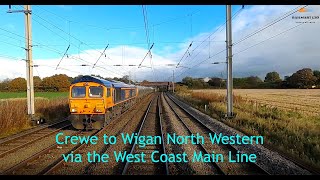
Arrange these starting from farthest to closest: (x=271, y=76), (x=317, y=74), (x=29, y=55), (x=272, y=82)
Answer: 1. (x=271, y=76)
2. (x=272, y=82)
3. (x=317, y=74)
4. (x=29, y=55)

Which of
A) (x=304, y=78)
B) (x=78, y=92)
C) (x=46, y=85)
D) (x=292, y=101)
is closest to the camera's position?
(x=78, y=92)

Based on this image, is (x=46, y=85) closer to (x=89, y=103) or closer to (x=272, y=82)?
(x=89, y=103)

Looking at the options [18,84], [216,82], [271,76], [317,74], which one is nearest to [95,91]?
[18,84]

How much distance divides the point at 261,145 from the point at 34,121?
44.7ft

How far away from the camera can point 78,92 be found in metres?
15.5

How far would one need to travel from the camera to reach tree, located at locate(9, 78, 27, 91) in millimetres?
56500

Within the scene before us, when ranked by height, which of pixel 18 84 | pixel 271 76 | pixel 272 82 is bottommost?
pixel 18 84

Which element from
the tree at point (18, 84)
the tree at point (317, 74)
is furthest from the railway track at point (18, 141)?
the tree at point (317, 74)

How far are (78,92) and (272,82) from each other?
113000mm

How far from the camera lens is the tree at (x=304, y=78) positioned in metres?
97.6

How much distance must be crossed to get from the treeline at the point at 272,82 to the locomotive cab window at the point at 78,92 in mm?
99363

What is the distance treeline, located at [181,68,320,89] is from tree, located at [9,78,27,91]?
80227 millimetres

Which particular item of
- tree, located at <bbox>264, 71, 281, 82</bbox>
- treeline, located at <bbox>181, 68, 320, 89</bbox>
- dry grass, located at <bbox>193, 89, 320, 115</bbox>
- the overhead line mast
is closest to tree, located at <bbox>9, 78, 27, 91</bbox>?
dry grass, located at <bbox>193, 89, 320, 115</bbox>

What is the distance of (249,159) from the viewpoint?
29.4ft
